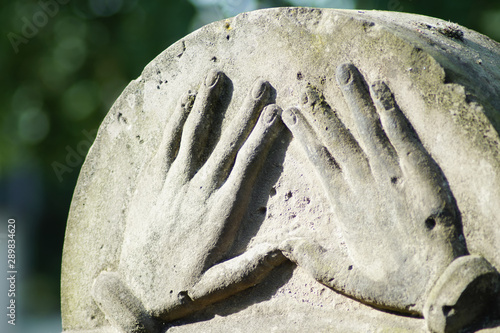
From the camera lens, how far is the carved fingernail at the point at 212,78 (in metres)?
1.27

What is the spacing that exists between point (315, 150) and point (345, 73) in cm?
16

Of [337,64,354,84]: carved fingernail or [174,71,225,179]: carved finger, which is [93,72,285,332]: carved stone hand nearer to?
[174,71,225,179]: carved finger

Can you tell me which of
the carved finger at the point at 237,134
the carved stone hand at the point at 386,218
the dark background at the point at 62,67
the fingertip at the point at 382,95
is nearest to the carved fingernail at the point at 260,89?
the carved finger at the point at 237,134

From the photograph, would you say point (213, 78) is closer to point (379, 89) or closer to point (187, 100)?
point (187, 100)

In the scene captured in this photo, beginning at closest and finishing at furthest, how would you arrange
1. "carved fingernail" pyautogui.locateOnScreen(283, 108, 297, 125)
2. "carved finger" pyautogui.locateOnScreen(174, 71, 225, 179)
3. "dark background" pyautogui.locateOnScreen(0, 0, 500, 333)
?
"carved fingernail" pyautogui.locateOnScreen(283, 108, 297, 125) → "carved finger" pyautogui.locateOnScreen(174, 71, 225, 179) → "dark background" pyautogui.locateOnScreen(0, 0, 500, 333)

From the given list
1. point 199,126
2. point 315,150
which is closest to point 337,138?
point 315,150

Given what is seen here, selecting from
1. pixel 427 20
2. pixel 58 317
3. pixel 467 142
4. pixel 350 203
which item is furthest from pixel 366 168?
pixel 58 317

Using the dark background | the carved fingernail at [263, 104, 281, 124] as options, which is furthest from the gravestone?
the dark background

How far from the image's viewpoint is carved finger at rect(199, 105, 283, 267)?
118 centimetres

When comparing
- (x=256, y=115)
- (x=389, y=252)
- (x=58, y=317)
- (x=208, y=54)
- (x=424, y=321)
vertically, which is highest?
(x=208, y=54)

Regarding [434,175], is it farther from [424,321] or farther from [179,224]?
[179,224]

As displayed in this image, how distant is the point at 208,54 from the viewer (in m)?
1.32

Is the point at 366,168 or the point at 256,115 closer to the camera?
the point at 366,168

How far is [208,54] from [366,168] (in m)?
0.48
